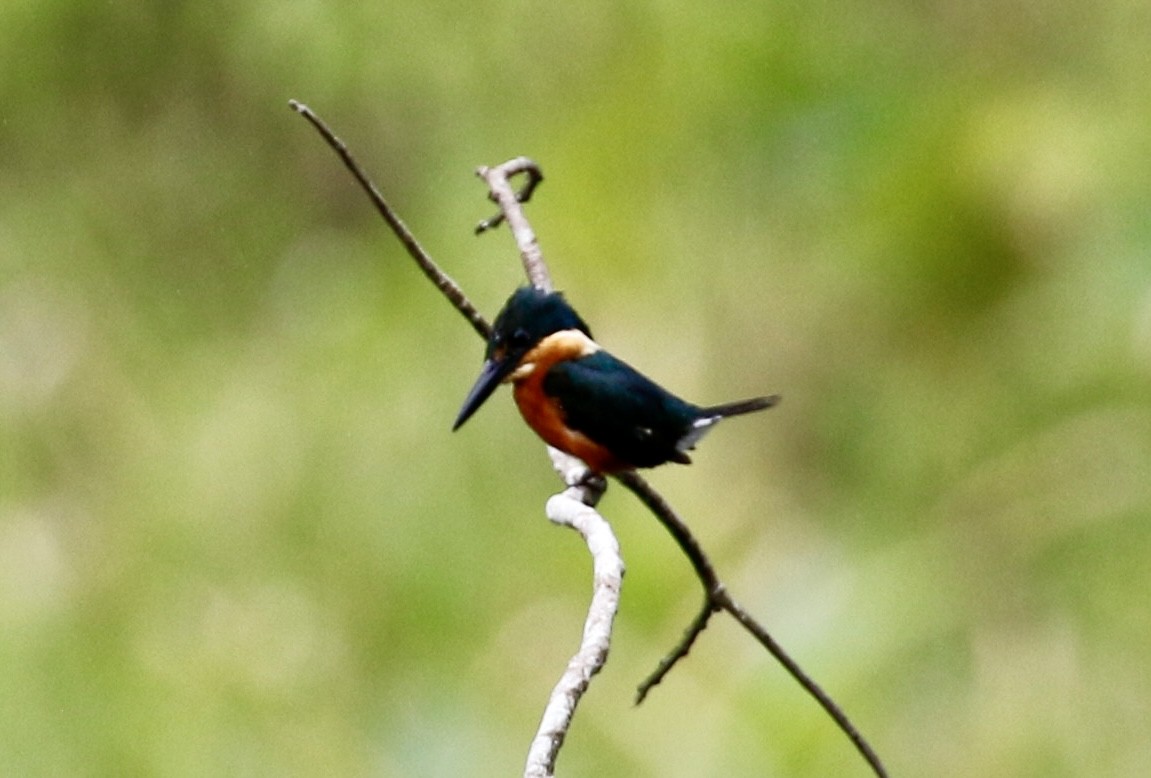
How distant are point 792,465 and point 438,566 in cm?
111

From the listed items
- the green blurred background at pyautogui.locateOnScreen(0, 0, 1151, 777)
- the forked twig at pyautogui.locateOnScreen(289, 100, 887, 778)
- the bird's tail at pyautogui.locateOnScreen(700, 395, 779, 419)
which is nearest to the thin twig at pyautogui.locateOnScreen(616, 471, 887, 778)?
the forked twig at pyautogui.locateOnScreen(289, 100, 887, 778)

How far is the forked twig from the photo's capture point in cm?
108

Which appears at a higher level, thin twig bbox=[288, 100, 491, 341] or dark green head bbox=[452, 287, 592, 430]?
dark green head bbox=[452, 287, 592, 430]

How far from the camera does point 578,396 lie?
190 cm

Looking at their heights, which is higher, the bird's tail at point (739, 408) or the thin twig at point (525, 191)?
the thin twig at point (525, 191)

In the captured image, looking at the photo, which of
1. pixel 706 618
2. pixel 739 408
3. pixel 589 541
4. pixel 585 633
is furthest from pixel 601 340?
pixel 585 633

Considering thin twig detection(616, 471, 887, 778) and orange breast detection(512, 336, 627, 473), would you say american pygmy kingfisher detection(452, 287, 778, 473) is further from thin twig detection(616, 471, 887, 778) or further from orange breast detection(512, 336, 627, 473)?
thin twig detection(616, 471, 887, 778)

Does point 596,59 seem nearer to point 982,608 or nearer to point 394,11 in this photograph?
point 394,11

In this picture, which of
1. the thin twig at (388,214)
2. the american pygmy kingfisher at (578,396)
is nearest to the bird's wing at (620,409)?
the american pygmy kingfisher at (578,396)

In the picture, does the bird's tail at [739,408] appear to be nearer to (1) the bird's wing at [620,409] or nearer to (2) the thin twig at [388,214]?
(1) the bird's wing at [620,409]

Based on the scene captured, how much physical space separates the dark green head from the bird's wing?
0.23 feet

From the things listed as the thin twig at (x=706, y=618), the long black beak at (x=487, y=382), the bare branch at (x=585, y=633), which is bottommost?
the bare branch at (x=585, y=633)

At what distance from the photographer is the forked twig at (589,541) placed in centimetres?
108

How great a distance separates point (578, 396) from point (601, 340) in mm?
1191
